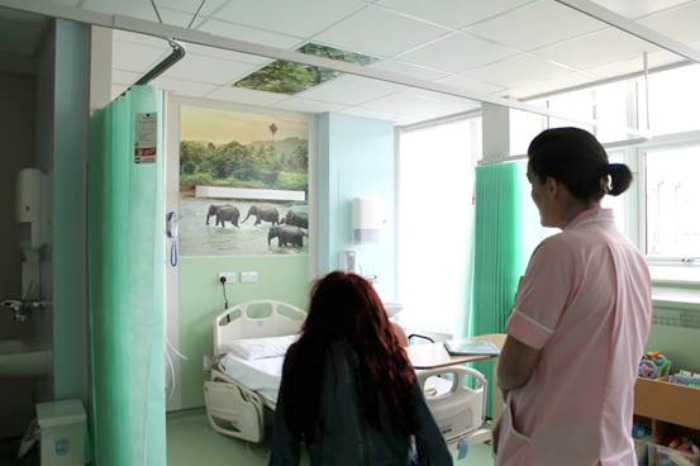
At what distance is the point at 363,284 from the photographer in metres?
1.59

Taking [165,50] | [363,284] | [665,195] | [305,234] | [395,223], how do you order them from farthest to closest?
[395,223]
[305,234]
[665,195]
[165,50]
[363,284]

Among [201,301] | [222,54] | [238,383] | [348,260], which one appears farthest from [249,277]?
[222,54]

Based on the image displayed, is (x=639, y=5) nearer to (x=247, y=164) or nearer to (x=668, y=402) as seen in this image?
(x=668, y=402)

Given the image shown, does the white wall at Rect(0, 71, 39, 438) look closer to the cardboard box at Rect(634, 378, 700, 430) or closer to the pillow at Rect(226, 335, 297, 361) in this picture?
the pillow at Rect(226, 335, 297, 361)

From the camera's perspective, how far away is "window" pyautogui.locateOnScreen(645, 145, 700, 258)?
12.2 ft

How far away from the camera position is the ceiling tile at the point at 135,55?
344 cm

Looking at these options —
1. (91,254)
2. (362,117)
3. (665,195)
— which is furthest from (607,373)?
(362,117)

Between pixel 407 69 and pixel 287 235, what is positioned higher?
pixel 407 69

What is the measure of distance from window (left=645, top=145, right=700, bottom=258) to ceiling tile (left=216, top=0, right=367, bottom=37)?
250cm

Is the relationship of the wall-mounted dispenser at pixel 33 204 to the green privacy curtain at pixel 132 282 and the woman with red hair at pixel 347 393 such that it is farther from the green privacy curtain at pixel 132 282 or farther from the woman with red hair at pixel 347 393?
the woman with red hair at pixel 347 393

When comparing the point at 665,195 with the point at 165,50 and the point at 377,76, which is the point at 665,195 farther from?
the point at 165,50

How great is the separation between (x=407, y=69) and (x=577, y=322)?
115 inches

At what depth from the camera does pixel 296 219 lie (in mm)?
5246

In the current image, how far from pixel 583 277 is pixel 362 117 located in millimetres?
4379
